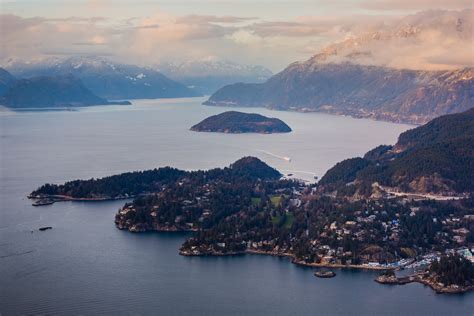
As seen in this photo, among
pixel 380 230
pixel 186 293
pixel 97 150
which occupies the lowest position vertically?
pixel 186 293

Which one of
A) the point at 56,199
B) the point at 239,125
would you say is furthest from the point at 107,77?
the point at 56,199

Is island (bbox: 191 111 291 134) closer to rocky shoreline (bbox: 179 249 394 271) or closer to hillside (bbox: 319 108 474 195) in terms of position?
hillside (bbox: 319 108 474 195)

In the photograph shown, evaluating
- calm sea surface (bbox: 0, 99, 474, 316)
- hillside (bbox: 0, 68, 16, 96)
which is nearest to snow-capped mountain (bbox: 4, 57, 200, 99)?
hillside (bbox: 0, 68, 16, 96)

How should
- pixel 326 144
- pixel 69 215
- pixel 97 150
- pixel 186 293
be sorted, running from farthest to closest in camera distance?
pixel 326 144, pixel 97 150, pixel 69 215, pixel 186 293

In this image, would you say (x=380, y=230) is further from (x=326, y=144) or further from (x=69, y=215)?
(x=326, y=144)

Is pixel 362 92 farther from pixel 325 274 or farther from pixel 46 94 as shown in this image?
pixel 325 274

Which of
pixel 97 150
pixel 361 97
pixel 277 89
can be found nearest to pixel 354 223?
pixel 97 150
